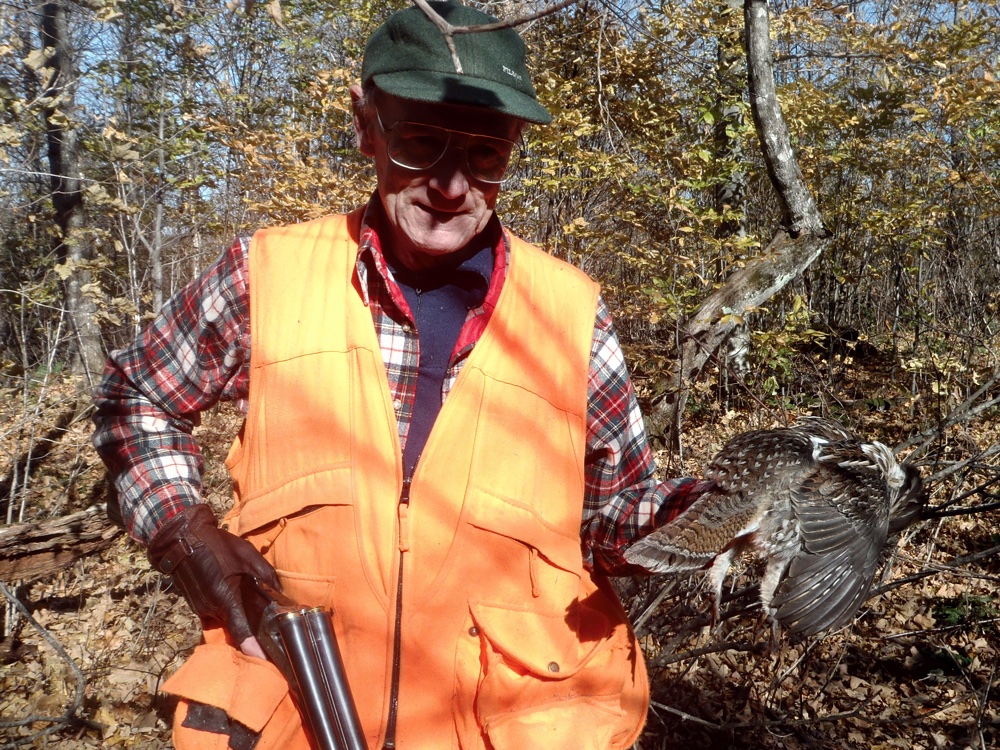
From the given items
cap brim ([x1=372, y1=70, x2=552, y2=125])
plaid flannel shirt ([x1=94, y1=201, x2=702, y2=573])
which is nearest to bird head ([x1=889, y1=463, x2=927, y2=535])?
plaid flannel shirt ([x1=94, y1=201, x2=702, y2=573])

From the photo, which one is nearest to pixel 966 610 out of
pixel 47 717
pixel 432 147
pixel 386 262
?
pixel 386 262

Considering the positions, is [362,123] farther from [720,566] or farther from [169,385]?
[720,566]

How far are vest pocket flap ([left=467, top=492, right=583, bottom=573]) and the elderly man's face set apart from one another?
0.72 metres

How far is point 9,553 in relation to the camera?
13.8 ft

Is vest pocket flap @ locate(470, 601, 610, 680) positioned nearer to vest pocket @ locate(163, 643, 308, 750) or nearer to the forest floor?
vest pocket @ locate(163, 643, 308, 750)

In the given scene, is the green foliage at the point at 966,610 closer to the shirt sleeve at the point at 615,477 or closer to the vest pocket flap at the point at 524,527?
the shirt sleeve at the point at 615,477

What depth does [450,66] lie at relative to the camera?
2045mm

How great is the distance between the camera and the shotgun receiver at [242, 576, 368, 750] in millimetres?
1746

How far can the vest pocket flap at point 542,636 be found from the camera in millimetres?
1937

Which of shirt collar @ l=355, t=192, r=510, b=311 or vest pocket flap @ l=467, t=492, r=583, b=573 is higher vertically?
shirt collar @ l=355, t=192, r=510, b=311

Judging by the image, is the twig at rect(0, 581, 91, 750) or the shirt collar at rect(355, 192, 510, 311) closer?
the shirt collar at rect(355, 192, 510, 311)

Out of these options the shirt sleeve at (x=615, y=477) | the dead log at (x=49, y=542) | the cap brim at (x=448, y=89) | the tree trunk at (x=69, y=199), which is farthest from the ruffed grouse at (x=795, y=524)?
the tree trunk at (x=69, y=199)

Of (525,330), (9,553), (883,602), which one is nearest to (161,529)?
(525,330)

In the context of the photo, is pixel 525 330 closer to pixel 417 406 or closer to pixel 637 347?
pixel 417 406
